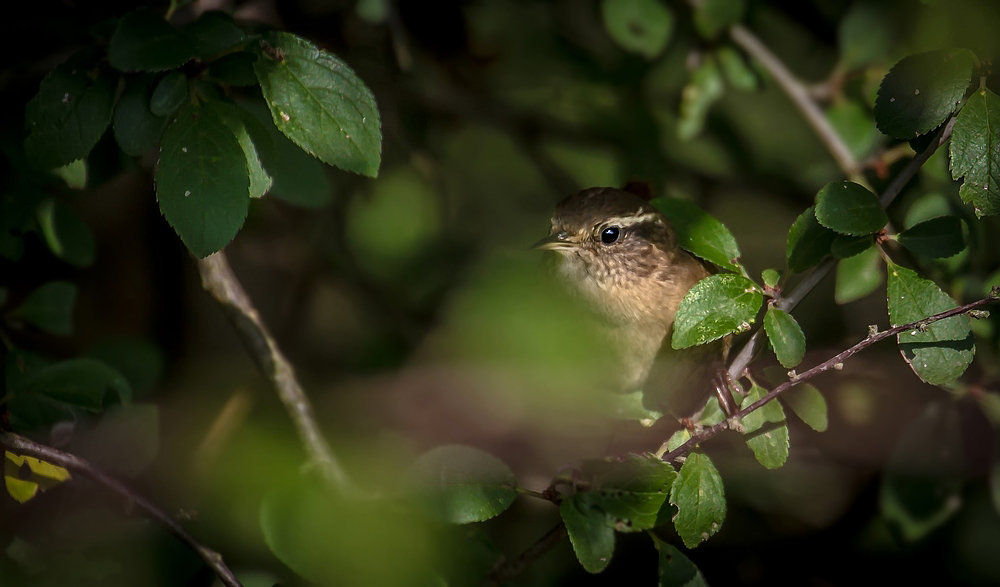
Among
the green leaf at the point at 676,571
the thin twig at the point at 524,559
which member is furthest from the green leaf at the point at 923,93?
the thin twig at the point at 524,559

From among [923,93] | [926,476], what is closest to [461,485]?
[923,93]

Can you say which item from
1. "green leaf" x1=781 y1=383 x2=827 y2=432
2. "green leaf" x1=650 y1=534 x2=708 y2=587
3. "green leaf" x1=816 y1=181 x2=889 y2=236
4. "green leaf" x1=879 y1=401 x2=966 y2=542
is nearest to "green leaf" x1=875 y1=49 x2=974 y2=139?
"green leaf" x1=816 y1=181 x2=889 y2=236

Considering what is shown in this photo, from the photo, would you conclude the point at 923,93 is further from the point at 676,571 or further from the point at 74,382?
the point at 74,382

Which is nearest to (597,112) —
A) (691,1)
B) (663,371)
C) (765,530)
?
(691,1)

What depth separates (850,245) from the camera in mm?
1755

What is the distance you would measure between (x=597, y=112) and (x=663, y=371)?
1.64 m

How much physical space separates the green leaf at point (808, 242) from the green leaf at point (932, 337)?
0.61 feet

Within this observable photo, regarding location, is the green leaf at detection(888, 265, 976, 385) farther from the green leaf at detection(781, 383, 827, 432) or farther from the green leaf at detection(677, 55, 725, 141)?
the green leaf at detection(677, 55, 725, 141)

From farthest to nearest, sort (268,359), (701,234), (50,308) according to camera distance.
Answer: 1. (268,359)
2. (50,308)
3. (701,234)

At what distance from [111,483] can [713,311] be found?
136 cm

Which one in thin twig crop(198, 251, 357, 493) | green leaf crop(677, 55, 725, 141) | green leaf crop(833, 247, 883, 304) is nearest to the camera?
green leaf crop(833, 247, 883, 304)

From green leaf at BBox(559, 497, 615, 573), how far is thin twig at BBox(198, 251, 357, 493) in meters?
0.81

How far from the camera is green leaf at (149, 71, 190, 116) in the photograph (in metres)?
1.53

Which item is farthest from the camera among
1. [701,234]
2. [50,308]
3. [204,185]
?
[50,308]
